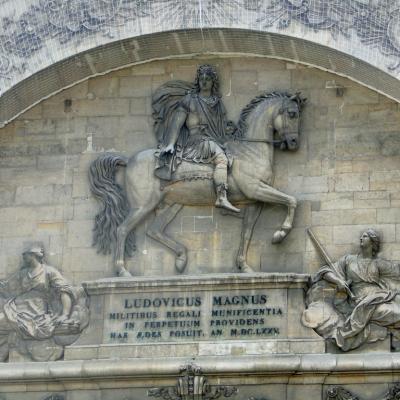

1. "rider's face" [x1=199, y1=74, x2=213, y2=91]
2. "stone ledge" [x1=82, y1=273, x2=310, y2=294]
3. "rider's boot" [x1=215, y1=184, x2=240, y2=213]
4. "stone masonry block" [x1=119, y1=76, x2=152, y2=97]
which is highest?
"stone masonry block" [x1=119, y1=76, x2=152, y2=97]

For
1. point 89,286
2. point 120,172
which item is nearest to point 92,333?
point 89,286

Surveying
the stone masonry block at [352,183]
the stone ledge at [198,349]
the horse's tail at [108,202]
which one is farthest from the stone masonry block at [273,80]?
the stone ledge at [198,349]

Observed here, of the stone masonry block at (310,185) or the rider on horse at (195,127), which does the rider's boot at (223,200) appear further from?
the stone masonry block at (310,185)

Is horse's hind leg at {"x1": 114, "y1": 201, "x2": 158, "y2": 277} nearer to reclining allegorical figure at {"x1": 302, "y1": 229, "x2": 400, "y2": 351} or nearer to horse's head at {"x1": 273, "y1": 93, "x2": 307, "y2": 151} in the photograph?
horse's head at {"x1": 273, "y1": 93, "x2": 307, "y2": 151}

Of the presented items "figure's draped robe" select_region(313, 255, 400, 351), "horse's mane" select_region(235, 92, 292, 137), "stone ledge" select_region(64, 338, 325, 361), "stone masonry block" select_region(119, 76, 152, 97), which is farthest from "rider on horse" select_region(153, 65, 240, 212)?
"stone ledge" select_region(64, 338, 325, 361)

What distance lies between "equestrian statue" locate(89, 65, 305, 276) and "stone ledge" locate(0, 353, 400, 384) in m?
1.20

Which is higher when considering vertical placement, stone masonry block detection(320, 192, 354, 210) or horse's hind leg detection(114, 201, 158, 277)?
stone masonry block detection(320, 192, 354, 210)

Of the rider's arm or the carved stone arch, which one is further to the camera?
the rider's arm

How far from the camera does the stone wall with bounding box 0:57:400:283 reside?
63.3ft

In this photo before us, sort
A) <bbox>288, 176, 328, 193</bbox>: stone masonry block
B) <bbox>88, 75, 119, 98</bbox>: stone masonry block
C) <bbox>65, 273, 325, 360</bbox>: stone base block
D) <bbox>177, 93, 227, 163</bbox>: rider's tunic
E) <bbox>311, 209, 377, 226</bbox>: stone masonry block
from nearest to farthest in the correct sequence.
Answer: <bbox>65, 273, 325, 360</bbox>: stone base block
<bbox>311, 209, 377, 226</bbox>: stone masonry block
<bbox>288, 176, 328, 193</bbox>: stone masonry block
<bbox>177, 93, 227, 163</bbox>: rider's tunic
<bbox>88, 75, 119, 98</bbox>: stone masonry block

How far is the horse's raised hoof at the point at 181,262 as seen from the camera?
19359mm

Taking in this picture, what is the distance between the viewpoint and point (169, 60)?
66.5 ft

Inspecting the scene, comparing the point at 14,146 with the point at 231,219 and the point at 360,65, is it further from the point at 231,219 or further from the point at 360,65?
the point at 360,65

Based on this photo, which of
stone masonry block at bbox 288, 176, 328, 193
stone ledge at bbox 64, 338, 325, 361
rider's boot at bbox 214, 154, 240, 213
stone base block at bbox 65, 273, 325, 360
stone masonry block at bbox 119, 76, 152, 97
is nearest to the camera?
stone ledge at bbox 64, 338, 325, 361
